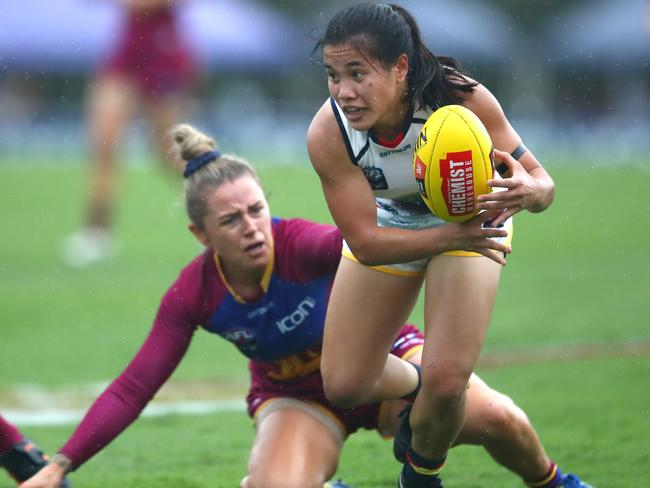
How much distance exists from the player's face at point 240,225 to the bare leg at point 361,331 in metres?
0.38

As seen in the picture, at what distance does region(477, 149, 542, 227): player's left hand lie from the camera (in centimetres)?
369

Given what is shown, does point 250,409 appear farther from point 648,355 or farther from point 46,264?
point 46,264

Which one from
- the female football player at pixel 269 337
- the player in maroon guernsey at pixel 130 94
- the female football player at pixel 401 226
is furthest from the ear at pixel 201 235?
the player in maroon guernsey at pixel 130 94

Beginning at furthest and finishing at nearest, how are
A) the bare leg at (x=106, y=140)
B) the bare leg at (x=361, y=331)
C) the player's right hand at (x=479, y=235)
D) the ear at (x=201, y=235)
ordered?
the bare leg at (x=106, y=140)
the ear at (x=201, y=235)
the bare leg at (x=361, y=331)
the player's right hand at (x=479, y=235)

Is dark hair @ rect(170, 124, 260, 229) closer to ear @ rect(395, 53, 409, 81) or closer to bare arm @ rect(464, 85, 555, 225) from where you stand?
ear @ rect(395, 53, 409, 81)

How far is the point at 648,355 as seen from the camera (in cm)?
740

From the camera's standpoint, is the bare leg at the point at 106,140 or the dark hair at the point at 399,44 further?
the bare leg at the point at 106,140

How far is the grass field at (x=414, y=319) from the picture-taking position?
522cm

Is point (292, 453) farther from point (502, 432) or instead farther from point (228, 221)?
point (228, 221)

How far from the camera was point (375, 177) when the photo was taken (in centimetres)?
418

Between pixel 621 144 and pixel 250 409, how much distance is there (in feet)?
90.1

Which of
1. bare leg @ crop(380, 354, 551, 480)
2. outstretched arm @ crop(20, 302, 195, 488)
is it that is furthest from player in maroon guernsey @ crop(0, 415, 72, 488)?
bare leg @ crop(380, 354, 551, 480)

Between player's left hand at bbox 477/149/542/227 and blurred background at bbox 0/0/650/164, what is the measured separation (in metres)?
25.4

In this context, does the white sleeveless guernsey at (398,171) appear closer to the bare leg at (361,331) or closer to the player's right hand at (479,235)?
the bare leg at (361,331)
